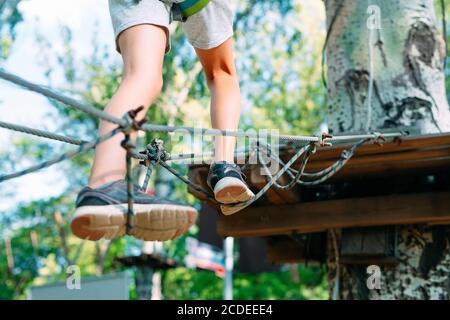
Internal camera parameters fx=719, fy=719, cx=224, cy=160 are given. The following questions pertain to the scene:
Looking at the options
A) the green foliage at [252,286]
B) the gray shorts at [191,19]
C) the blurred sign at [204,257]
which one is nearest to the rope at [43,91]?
the gray shorts at [191,19]

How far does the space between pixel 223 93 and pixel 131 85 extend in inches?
18.1

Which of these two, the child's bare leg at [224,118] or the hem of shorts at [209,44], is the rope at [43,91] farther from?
the hem of shorts at [209,44]

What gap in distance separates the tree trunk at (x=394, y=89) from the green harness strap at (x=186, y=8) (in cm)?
173

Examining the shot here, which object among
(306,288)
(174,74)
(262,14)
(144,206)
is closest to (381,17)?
(144,206)

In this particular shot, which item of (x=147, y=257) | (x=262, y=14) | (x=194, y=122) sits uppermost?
(x=262, y=14)

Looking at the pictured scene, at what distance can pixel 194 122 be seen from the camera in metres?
11.2

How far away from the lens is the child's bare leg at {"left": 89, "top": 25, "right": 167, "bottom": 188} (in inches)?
70.9

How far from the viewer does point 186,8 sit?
217 centimetres

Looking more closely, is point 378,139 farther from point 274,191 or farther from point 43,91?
point 43,91

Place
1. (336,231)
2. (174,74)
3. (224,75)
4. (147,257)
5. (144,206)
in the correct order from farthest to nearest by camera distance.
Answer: (174,74), (147,257), (336,231), (224,75), (144,206)

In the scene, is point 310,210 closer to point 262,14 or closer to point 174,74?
point 174,74

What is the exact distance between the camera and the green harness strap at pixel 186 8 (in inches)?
84.3

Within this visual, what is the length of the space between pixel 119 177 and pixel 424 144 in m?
1.60

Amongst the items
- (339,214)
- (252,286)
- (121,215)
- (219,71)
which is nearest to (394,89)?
(339,214)
